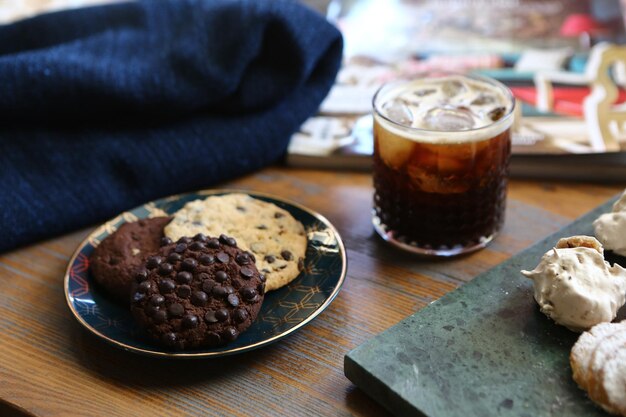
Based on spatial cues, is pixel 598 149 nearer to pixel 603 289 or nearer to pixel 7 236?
pixel 603 289

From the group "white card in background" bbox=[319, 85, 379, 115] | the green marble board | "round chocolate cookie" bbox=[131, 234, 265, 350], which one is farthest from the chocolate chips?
"white card in background" bbox=[319, 85, 379, 115]

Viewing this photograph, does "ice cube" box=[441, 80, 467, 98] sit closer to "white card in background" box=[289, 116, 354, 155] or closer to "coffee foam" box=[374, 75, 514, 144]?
"coffee foam" box=[374, 75, 514, 144]

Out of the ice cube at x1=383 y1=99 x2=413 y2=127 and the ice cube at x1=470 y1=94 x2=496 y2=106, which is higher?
the ice cube at x1=470 y1=94 x2=496 y2=106

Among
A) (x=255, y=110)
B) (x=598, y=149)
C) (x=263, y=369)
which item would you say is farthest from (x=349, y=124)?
(x=263, y=369)

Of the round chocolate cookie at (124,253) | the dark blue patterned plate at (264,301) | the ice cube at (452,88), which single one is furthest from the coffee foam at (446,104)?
the round chocolate cookie at (124,253)

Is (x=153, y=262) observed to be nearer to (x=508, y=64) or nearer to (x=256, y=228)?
(x=256, y=228)

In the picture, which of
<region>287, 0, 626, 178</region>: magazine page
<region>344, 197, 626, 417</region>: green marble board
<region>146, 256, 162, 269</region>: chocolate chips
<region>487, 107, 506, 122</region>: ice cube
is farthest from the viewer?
<region>287, 0, 626, 178</region>: magazine page
